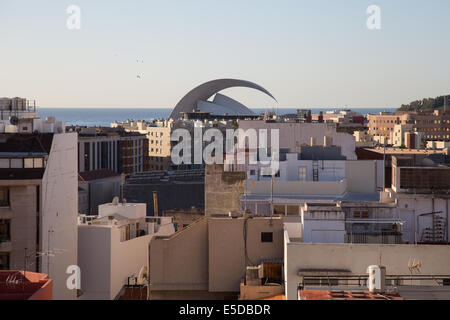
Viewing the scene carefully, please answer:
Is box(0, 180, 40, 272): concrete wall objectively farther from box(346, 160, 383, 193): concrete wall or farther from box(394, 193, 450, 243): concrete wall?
box(346, 160, 383, 193): concrete wall

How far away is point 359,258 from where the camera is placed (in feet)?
32.2

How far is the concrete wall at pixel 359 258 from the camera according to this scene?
32.0 feet

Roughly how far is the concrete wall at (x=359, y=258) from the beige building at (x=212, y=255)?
1567 millimetres

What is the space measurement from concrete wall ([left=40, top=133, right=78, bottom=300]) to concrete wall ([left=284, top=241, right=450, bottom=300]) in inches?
209

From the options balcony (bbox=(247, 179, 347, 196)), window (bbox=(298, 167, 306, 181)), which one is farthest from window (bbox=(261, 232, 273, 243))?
window (bbox=(298, 167, 306, 181))

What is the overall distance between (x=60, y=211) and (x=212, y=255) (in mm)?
3993

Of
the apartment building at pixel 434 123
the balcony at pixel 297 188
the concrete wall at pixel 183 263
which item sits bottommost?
the concrete wall at pixel 183 263

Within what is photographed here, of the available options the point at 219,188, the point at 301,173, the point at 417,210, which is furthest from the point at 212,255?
the point at 219,188

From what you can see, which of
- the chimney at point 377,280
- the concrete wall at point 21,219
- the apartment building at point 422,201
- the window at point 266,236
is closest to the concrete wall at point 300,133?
the apartment building at point 422,201

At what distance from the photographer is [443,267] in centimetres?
984

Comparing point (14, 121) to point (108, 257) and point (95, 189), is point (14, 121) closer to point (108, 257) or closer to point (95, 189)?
point (108, 257)

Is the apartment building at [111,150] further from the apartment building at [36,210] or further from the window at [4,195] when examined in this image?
the window at [4,195]
